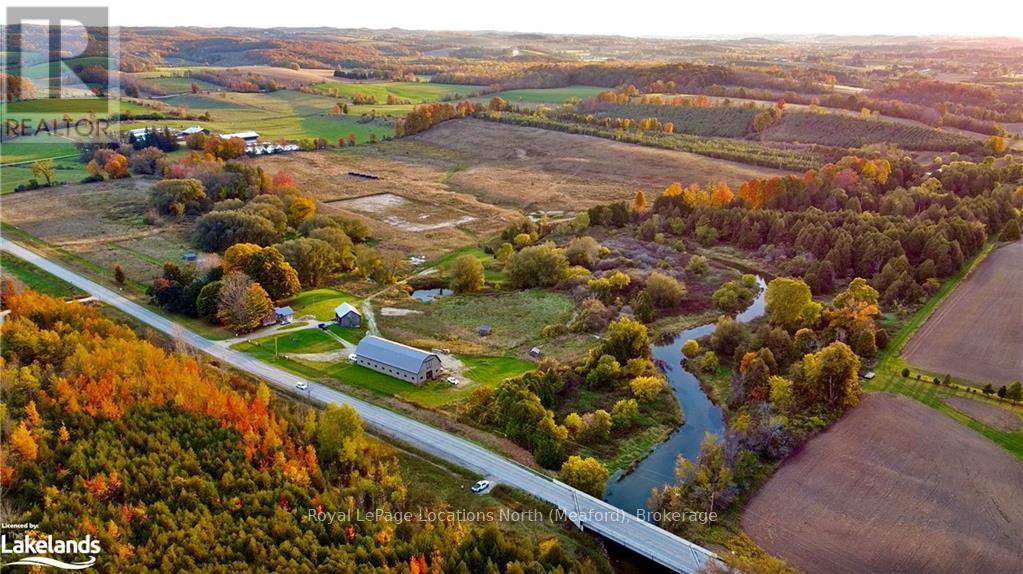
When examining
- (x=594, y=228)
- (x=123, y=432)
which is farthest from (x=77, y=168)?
(x=123, y=432)

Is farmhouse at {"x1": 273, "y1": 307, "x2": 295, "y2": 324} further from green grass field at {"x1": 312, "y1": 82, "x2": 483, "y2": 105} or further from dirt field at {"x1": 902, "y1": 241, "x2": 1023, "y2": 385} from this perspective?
green grass field at {"x1": 312, "y1": 82, "x2": 483, "y2": 105}

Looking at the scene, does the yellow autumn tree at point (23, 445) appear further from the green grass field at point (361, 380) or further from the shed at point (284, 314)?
the shed at point (284, 314)

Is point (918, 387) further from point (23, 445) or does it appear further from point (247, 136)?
point (247, 136)

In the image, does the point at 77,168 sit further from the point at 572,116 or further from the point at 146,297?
the point at 572,116

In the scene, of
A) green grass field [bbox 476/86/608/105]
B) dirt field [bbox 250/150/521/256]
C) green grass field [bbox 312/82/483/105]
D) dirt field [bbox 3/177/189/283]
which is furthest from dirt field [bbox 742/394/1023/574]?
green grass field [bbox 312/82/483/105]

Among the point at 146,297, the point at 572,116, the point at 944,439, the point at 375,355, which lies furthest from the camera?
the point at 572,116

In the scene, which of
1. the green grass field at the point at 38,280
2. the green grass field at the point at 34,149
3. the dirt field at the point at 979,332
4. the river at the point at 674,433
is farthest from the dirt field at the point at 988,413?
the green grass field at the point at 34,149

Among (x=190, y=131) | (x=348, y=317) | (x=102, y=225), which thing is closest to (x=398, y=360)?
(x=348, y=317)
